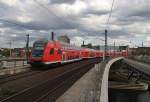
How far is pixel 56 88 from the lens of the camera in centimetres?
2192

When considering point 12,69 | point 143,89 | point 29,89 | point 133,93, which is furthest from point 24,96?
point 143,89

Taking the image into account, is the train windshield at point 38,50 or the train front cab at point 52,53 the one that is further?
the train front cab at point 52,53

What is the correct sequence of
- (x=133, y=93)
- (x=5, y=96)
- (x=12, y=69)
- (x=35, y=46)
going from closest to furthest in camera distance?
(x=5, y=96) → (x=12, y=69) → (x=35, y=46) → (x=133, y=93)

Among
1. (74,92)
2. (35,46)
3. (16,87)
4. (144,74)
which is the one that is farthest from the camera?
(144,74)

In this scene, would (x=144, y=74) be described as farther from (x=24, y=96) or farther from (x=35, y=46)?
(x=24, y=96)

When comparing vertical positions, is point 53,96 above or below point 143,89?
above

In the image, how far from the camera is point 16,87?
21.5 meters

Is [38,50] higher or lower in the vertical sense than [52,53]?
higher

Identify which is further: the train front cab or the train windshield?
the train front cab

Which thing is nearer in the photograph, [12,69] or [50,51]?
[12,69]

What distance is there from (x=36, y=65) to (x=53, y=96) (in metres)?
19.7

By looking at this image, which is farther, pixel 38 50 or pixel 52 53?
pixel 52 53

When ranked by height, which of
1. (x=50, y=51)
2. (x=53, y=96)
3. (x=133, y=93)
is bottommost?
(x=133, y=93)

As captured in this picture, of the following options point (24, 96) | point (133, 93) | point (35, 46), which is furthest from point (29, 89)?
point (133, 93)
